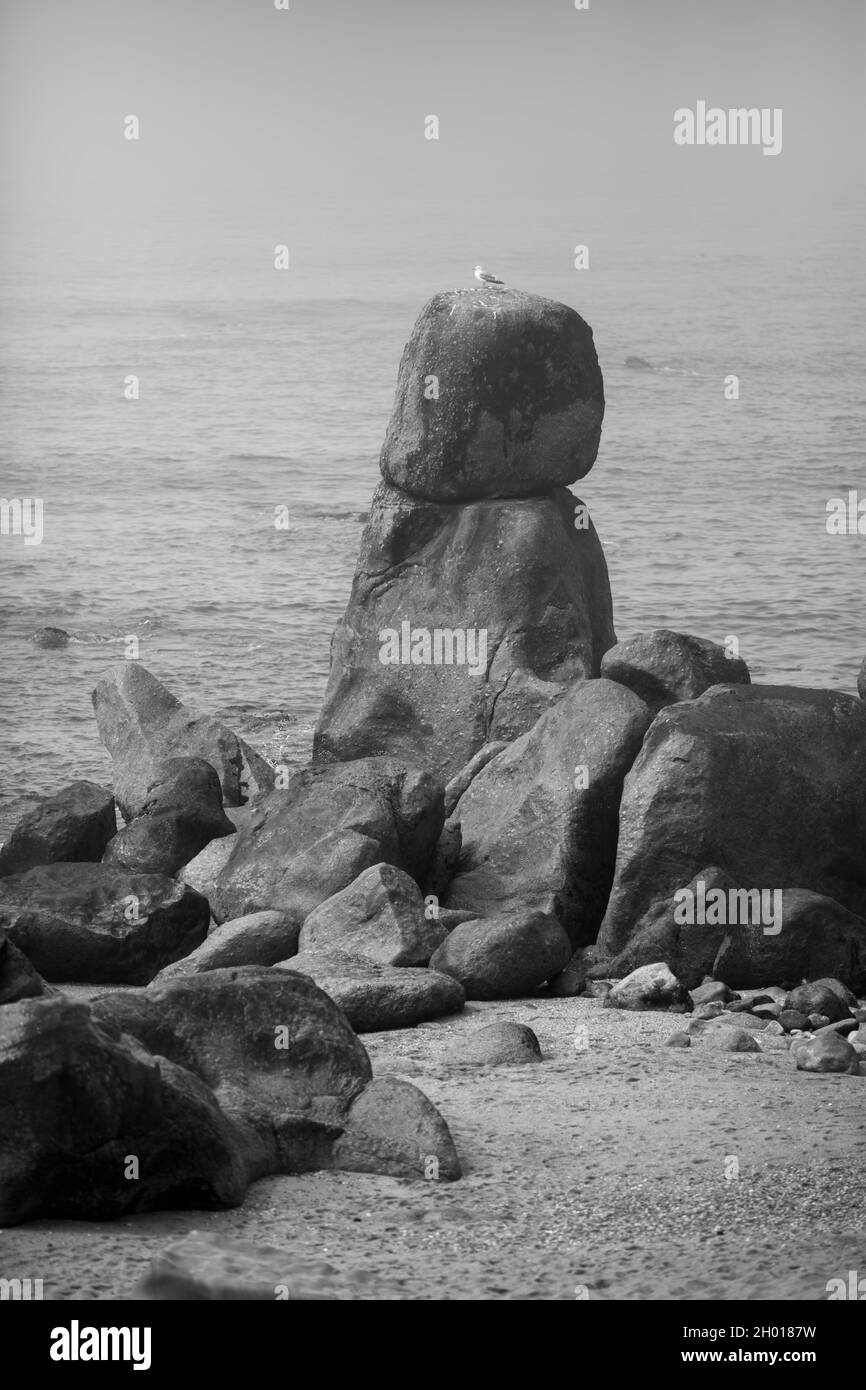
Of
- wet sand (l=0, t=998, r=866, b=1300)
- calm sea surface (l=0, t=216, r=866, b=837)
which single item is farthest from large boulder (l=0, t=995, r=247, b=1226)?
calm sea surface (l=0, t=216, r=866, b=837)

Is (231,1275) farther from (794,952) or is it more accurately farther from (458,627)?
(458,627)

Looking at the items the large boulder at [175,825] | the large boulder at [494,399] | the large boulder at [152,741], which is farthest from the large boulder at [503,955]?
the large boulder at [494,399]

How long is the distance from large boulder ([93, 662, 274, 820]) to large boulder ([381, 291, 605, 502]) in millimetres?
3226

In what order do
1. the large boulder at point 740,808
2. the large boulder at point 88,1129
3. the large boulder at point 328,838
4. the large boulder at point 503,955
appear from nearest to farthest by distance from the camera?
1. the large boulder at point 88,1129
2. the large boulder at point 503,955
3. the large boulder at point 740,808
4. the large boulder at point 328,838

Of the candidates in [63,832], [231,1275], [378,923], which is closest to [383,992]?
[378,923]

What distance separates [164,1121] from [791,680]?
22068mm

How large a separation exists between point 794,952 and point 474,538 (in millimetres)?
7197

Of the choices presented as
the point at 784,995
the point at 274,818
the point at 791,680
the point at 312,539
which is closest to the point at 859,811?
the point at 784,995

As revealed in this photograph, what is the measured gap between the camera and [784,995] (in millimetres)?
14812

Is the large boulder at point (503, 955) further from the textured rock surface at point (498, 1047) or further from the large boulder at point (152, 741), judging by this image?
the large boulder at point (152, 741)

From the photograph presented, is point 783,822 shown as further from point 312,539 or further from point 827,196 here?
point 827,196

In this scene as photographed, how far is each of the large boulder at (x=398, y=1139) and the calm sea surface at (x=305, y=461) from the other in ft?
35.9

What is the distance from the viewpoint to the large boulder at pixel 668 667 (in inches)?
725

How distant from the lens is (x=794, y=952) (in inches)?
596
